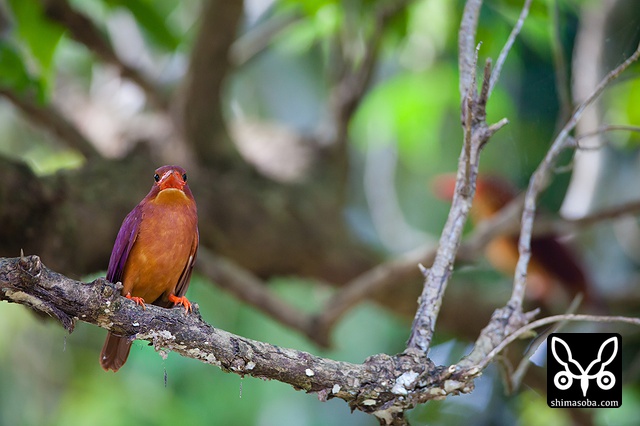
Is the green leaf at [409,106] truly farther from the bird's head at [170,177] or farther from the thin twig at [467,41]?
the bird's head at [170,177]

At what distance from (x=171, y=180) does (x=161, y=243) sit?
0.21 meters

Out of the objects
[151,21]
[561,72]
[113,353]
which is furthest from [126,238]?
[561,72]

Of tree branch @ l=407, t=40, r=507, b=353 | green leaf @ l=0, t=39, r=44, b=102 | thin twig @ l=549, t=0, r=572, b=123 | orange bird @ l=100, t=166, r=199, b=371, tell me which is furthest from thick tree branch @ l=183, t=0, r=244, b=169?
orange bird @ l=100, t=166, r=199, b=371

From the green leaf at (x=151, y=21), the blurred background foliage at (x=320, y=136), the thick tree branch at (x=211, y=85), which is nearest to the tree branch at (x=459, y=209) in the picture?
the blurred background foliage at (x=320, y=136)

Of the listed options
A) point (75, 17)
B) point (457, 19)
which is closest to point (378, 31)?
point (457, 19)

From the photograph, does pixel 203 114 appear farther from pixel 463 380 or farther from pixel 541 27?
pixel 463 380

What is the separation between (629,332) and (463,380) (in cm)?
390

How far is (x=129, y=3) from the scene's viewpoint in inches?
168

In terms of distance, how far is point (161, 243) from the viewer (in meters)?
2.27

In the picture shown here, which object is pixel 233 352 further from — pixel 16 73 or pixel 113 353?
pixel 16 73

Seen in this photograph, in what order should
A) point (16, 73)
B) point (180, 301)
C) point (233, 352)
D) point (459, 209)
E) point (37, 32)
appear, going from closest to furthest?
point (233, 352), point (180, 301), point (459, 209), point (16, 73), point (37, 32)

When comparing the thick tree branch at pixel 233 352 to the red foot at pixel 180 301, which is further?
the red foot at pixel 180 301

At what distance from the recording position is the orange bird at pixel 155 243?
2213 millimetres

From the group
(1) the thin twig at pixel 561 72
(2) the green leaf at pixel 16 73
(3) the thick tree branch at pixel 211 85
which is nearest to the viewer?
(2) the green leaf at pixel 16 73
